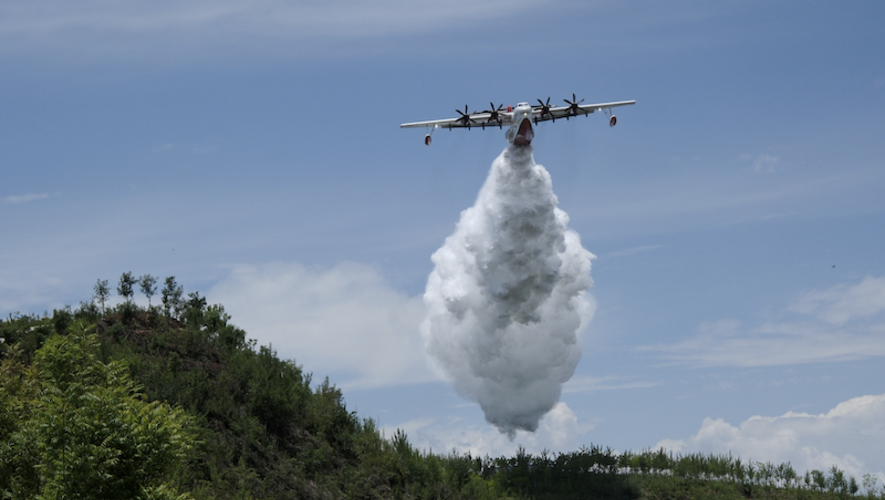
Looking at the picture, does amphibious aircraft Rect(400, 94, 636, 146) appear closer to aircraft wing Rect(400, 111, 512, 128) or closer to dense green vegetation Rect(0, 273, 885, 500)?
aircraft wing Rect(400, 111, 512, 128)

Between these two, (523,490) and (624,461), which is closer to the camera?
(523,490)

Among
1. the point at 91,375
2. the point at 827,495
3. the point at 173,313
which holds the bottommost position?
the point at 827,495

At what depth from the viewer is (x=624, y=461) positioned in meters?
65.7

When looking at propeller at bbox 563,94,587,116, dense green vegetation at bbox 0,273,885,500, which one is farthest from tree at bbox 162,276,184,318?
propeller at bbox 563,94,587,116

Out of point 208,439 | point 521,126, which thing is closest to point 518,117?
point 521,126

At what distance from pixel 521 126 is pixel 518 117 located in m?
0.77

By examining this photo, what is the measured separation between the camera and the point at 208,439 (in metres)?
41.4

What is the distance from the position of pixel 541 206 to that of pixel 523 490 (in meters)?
22.7

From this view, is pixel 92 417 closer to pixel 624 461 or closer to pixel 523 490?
pixel 523 490

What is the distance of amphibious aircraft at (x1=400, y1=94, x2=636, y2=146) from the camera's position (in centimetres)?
5500

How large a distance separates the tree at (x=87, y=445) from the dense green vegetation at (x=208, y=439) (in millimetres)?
49

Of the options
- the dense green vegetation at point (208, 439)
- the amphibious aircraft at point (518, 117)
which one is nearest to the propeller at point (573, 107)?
the amphibious aircraft at point (518, 117)

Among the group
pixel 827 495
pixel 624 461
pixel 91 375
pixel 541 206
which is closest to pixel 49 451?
pixel 91 375

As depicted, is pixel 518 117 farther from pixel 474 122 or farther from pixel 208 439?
pixel 208 439
